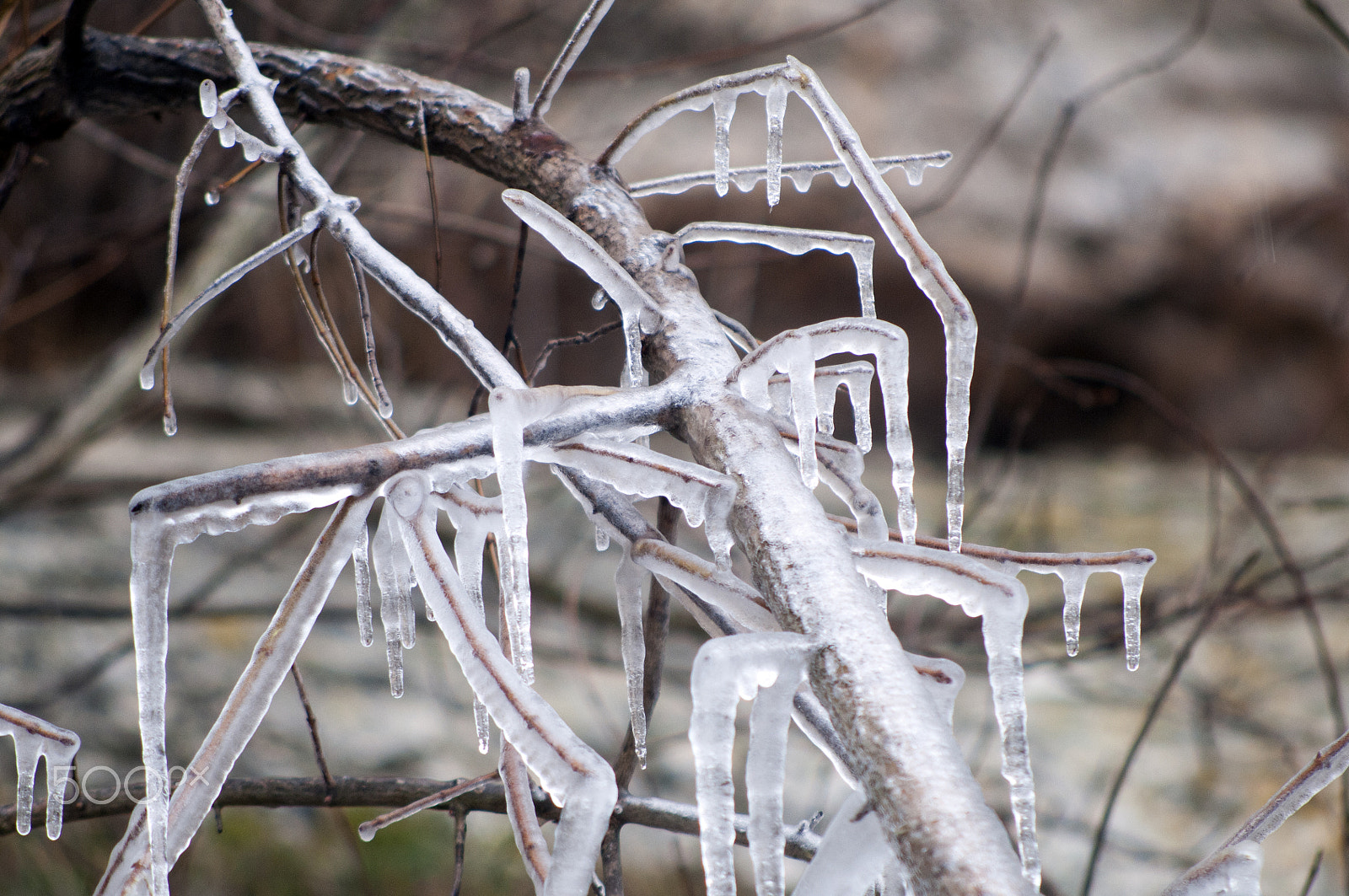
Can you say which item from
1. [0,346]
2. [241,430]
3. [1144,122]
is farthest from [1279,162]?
[0,346]

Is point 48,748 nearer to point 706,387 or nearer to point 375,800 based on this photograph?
point 375,800

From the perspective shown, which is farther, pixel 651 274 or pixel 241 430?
pixel 241 430

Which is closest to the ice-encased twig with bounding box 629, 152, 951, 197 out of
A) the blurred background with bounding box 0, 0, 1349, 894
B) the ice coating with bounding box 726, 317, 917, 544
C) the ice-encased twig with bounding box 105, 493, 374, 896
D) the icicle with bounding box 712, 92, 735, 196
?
the icicle with bounding box 712, 92, 735, 196

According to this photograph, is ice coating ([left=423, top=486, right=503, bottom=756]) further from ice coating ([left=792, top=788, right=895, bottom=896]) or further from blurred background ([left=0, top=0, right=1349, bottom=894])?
blurred background ([left=0, top=0, right=1349, bottom=894])

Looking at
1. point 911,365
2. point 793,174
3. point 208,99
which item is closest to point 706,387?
point 793,174

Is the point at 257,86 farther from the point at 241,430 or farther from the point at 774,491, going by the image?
the point at 241,430

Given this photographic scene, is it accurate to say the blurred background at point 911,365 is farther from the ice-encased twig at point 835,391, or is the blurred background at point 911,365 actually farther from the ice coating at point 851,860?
the ice coating at point 851,860

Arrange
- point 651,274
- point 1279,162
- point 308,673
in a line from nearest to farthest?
point 651,274 → point 308,673 → point 1279,162
